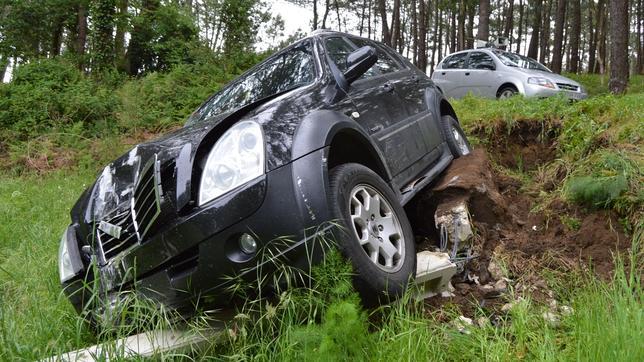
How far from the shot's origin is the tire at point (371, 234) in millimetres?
2205

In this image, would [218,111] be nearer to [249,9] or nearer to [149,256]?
[149,256]

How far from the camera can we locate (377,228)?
2.53m

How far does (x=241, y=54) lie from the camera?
40.5 ft

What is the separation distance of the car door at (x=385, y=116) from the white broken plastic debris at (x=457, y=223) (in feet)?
1.47

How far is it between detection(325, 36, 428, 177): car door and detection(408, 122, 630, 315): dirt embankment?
433 mm

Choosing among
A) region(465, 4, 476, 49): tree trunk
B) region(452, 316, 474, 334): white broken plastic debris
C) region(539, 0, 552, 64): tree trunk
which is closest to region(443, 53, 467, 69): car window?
region(452, 316, 474, 334): white broken plastic debris

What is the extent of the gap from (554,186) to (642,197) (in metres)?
1.02

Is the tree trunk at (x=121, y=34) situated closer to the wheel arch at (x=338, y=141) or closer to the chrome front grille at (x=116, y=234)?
the chrome front grille at (x=116, y=234)

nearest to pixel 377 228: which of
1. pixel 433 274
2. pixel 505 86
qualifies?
pixel 433 274

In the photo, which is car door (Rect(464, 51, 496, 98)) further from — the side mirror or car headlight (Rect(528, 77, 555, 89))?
the side mirror

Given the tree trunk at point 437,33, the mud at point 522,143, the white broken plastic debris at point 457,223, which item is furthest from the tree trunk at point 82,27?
the tree trunk at point 437,33

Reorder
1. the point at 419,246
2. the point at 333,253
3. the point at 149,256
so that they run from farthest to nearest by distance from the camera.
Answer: the point at 419,246 < the point at 149,256 < the point at 333,253

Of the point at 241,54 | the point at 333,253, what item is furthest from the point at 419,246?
the point at 241,54

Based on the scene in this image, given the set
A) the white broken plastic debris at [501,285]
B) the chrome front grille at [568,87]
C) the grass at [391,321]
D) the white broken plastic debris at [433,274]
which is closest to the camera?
the grass at [391,321]
